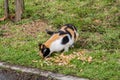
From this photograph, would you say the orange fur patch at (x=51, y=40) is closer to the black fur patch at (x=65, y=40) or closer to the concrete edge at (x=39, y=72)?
the black fur patch at (x=65, y=40)

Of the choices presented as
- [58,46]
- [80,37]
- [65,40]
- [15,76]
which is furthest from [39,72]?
[80,37]

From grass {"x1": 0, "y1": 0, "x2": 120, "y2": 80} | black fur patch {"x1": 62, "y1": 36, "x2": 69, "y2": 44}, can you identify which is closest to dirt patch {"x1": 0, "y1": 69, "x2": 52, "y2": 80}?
grass {"x1": 0, "y1": 0, "x2": 120, "y2": 80}

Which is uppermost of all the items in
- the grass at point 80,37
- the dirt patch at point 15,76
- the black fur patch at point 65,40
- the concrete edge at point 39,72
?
the black fur patch at point 65,40

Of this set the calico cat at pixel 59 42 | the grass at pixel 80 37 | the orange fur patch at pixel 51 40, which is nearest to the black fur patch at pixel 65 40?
the calico cat at pixel 59 42

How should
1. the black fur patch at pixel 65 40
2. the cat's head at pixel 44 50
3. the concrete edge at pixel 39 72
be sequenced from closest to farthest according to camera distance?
the concrete edge at pixel 39 72, the cat's head at pixel 44 50, the black fur patch at pixel 65 40

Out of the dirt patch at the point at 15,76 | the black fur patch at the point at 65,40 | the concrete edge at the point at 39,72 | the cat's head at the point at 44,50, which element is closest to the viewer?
the concrete edge at the point at 39,72

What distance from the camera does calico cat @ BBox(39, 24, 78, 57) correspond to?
666 centimetres

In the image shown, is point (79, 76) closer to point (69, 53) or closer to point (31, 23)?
point (69, 53)

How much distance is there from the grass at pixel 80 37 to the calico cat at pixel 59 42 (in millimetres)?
152

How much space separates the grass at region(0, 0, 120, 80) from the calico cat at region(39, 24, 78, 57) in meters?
0.15

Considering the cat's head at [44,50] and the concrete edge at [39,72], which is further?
the cat's head at [44,50]

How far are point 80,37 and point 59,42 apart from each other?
1095 mm

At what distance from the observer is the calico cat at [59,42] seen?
21.9 ft

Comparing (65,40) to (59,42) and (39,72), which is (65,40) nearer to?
(59,42)
